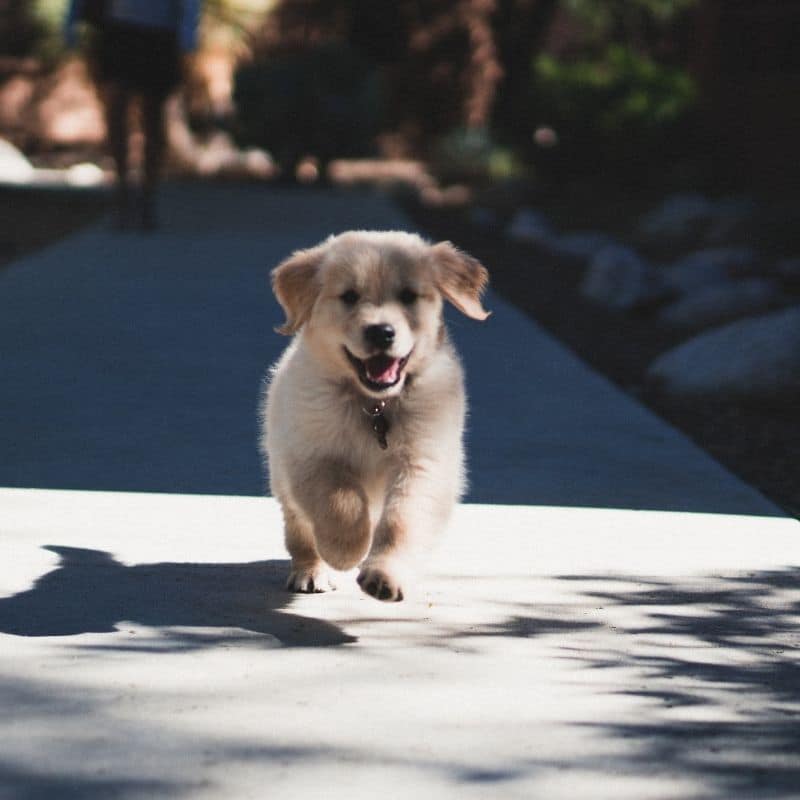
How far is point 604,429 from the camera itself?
902 centimetres

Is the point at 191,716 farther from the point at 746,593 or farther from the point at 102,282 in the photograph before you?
the point at 102,282

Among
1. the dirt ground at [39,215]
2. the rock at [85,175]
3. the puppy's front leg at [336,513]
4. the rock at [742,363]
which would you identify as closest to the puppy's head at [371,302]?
the puppy's front leg at [336,513]

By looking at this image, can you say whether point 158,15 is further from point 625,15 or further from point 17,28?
point 17,28

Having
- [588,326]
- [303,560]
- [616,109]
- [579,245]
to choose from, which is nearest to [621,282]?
[588,326]

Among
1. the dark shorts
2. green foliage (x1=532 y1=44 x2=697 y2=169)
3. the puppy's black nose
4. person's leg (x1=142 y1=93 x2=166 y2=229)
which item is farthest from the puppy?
green foliage (x1=532 y1=44 x2=697 y2=169)

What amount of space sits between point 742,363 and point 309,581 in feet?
16.1

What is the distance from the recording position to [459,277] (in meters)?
5.82

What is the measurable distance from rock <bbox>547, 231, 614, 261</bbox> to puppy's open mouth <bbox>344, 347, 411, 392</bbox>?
13.9 m

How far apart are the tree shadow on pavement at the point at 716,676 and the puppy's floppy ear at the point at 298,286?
1.23m

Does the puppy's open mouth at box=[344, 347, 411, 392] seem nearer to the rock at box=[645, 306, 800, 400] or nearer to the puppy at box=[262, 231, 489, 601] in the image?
the puppy at box=[262, 231, 489, 601]

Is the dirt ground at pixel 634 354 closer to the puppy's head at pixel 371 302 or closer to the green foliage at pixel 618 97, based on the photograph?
the puppy's head at pixel 371 302

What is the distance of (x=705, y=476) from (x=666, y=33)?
1196 inches

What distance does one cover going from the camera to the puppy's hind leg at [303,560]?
5.86 m

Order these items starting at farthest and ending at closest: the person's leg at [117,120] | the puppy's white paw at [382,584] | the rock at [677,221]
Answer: the rock at [677,221]
the person's leg at [117,120]
the puppy's white paw at [382,584]
